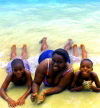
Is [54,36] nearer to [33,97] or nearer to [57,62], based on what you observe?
[57,62]

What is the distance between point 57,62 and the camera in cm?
292

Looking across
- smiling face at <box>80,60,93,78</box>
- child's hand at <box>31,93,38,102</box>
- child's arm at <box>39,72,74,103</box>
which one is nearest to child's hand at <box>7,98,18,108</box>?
child's hand at <box>31,93,38,102</box>

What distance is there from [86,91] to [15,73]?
1.28m

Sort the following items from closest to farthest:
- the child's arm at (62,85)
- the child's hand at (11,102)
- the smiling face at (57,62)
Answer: the smiling face at (57,62) < the child's hand at (11,102) < the child's arm at (62,85)

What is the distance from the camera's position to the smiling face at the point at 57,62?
288 centimetres

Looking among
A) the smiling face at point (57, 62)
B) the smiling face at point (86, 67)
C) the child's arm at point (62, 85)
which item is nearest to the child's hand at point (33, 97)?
the child's arm at point (62, 85)

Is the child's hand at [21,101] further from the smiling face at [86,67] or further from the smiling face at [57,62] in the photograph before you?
the smiling face at [86,67]

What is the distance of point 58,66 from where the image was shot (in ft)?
9.68

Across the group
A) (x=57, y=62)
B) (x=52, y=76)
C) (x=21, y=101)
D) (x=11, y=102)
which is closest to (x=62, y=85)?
(x=52, y=76)

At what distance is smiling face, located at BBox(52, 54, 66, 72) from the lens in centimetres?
288

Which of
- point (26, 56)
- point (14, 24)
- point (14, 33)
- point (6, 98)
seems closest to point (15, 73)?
point (6, 98)

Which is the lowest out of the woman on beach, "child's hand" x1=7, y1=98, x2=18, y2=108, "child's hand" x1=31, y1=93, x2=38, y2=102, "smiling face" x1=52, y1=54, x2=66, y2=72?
"child's hand" x1=7, y1=98, x2=18, y2=108

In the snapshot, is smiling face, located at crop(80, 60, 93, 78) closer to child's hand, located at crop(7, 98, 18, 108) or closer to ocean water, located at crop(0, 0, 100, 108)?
ocean water, located at crop(0, 0, 100, 108)

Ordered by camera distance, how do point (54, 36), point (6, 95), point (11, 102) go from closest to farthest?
point (11, 102)
point (6, 95)
point (54, 36)
